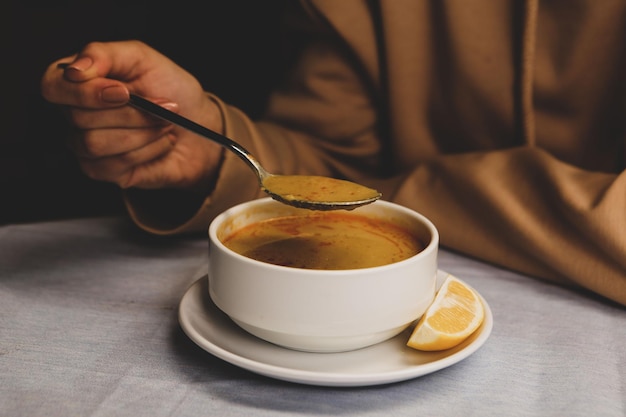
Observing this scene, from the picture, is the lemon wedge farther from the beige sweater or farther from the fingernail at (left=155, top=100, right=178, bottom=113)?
the fingernail at (left=155, top=100, right=178, bottom=113)

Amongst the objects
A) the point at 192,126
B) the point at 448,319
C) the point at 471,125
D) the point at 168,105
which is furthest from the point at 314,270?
the point at 471,125

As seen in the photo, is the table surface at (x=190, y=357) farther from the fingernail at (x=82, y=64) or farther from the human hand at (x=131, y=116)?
the fingernail at (x=82, y=64)

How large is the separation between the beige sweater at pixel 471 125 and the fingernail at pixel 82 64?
Answer: 0.31 m

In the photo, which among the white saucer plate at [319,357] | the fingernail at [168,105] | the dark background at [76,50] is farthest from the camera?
the dark background at [76,50]

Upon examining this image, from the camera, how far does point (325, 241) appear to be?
949 millimetres

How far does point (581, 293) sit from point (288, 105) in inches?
29.1

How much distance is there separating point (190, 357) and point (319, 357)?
0.17 metres

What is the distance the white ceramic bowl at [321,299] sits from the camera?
29.7 inches

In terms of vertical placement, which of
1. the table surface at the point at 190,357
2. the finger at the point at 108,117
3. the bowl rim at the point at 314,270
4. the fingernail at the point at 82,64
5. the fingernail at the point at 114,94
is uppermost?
the fingernail at the point at 82,64

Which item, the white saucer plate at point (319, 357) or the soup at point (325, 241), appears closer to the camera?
the white saucer plate at point (319, 357)

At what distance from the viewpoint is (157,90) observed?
1.16m

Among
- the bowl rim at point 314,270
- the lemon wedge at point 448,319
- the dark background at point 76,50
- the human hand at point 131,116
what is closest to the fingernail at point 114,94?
the human hand at point 131,116

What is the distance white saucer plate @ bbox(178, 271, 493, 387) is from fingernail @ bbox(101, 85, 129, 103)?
330 mm

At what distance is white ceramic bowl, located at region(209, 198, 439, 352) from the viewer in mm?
754
